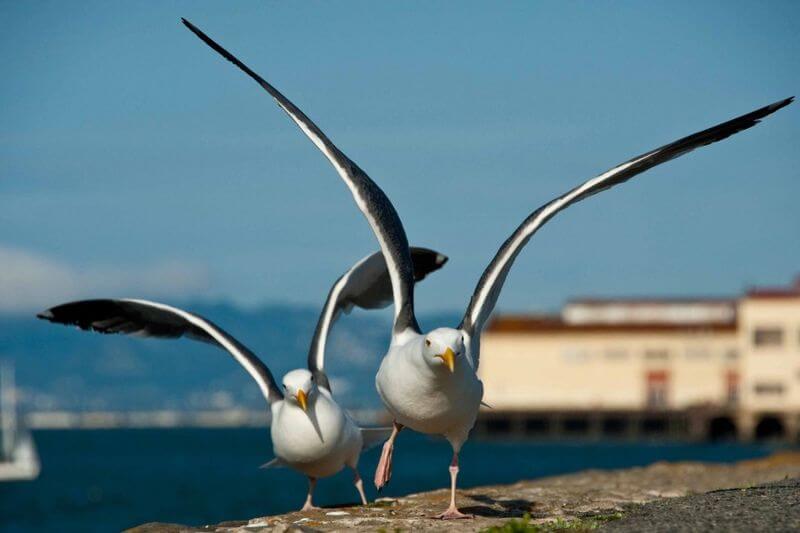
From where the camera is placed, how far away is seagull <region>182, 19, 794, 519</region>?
13.8 metres

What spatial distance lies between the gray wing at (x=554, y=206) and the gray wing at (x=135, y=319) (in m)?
3.33

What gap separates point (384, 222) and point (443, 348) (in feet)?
6.94

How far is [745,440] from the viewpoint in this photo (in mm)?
95625

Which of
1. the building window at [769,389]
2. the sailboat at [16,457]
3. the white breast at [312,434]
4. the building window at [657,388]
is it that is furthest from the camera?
the building window at [657,388]

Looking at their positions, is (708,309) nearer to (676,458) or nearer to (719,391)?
(719,391)

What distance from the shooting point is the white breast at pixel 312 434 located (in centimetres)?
Answer: 1583

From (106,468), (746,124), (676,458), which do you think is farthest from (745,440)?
(746,124)

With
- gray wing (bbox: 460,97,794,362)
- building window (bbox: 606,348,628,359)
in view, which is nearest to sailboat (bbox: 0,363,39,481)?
building window (bbox: 606,348,628,359)

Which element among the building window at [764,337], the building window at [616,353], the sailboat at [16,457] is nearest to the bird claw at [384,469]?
the sailboat at [16,457]

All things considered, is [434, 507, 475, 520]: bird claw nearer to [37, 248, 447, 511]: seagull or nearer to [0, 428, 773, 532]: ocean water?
[37, 248, 447, 511]: seagull

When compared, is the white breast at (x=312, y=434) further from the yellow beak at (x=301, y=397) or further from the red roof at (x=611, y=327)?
the red roof at (x=611, y=327)

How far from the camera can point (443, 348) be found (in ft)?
43.8

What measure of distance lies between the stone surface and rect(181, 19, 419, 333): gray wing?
1837mm

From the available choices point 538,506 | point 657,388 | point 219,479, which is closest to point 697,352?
point 657,388
